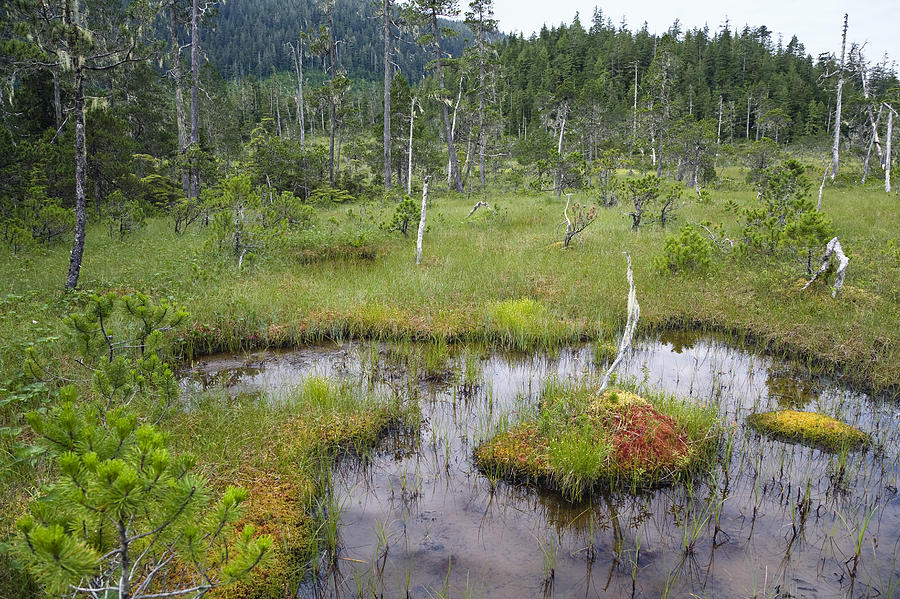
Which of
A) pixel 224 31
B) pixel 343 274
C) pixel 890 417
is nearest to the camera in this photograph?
pixel 890 417

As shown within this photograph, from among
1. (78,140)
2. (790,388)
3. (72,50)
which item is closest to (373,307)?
(78,140)

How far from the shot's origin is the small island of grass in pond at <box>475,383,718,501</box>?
4.74 metres

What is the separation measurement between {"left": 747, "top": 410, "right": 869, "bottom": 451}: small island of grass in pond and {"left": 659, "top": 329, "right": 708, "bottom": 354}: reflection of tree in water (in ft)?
8.09

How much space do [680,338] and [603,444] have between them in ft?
15.4

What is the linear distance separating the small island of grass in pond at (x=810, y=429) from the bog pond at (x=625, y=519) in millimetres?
128

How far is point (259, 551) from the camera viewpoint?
2094 millimetres

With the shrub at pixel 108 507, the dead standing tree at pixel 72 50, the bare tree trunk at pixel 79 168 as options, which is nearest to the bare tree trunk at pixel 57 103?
the dead standing tree at pixel 72 50

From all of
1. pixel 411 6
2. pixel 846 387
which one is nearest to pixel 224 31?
pixel 411 6

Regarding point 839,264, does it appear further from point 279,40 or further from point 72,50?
point 279,40

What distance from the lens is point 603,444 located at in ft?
15.8

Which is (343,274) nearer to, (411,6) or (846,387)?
(846,387)

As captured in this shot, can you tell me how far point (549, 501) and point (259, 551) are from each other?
125 inches

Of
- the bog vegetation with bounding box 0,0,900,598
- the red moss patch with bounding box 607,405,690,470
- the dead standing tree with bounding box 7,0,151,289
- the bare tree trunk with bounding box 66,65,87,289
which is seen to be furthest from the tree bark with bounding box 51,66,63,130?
the red moss patch with bounding box 607,405,690,470

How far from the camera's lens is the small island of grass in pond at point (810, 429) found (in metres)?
5.28
